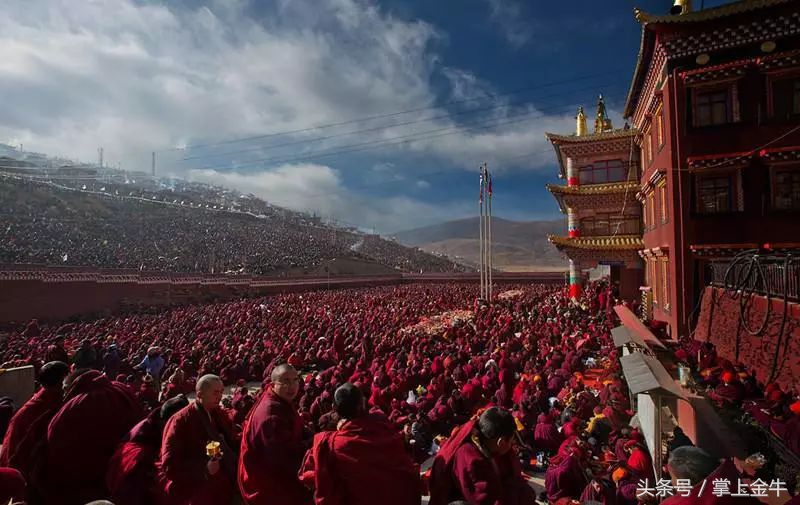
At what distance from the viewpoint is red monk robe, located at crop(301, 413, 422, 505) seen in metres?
2.91

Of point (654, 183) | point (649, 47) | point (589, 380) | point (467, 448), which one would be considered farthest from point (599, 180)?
point (467, 448)

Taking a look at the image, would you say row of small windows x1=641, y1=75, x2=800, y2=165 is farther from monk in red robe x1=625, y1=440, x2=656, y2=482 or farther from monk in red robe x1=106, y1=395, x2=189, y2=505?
monk in red robe x1=106, y1=395, x2=189, y2=505

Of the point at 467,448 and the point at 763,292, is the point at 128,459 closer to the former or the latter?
the point at 467,448

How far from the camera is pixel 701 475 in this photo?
2.41 metres

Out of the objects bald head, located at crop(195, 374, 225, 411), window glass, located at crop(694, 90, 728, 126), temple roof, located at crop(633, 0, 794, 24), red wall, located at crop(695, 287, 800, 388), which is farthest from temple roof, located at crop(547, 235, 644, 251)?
bald head, located at crop(195, 374, 225, 411)

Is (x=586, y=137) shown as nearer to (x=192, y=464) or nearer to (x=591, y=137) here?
(x=591, y=137)

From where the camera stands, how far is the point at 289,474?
3.17 meters

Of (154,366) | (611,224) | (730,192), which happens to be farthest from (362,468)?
(611,224)

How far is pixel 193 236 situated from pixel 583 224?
4810cm

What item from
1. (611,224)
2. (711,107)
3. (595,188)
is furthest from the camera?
(611,224)

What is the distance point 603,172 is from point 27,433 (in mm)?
22657

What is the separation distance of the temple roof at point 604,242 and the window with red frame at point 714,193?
6677 millimetres

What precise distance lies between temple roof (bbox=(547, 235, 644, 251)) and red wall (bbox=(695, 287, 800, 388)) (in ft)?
25.4

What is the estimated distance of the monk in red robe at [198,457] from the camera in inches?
124
